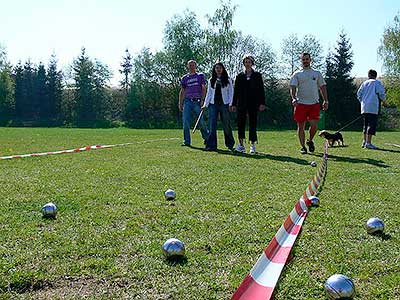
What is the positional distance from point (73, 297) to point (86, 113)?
50.6m

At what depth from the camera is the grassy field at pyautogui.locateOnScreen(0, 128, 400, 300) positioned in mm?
2561

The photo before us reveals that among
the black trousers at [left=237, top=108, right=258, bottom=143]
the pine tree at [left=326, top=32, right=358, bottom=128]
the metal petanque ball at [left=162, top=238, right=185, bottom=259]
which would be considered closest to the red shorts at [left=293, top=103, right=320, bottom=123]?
the black trousers at [left=237, top=108, right=258, bottom=143]

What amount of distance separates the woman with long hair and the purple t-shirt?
884 mm

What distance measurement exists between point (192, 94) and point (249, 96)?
6.73ft

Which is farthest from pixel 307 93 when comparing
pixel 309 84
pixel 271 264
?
pixel 271 264

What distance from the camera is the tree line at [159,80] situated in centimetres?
4653

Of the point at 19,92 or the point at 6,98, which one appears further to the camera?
the point at 19,92

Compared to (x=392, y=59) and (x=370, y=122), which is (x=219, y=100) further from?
(x=392, y=59)

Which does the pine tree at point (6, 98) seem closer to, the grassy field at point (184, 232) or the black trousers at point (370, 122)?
the black trousers at point (370, 122)

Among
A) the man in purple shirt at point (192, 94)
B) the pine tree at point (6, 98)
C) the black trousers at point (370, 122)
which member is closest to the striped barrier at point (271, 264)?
the man in purple shirt at point (192, 94)

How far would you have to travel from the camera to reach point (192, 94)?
11.7 meters

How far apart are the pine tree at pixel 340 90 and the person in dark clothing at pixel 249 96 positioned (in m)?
32.1

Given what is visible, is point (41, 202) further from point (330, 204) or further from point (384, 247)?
point (384, 247)

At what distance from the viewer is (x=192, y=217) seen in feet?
13.4
